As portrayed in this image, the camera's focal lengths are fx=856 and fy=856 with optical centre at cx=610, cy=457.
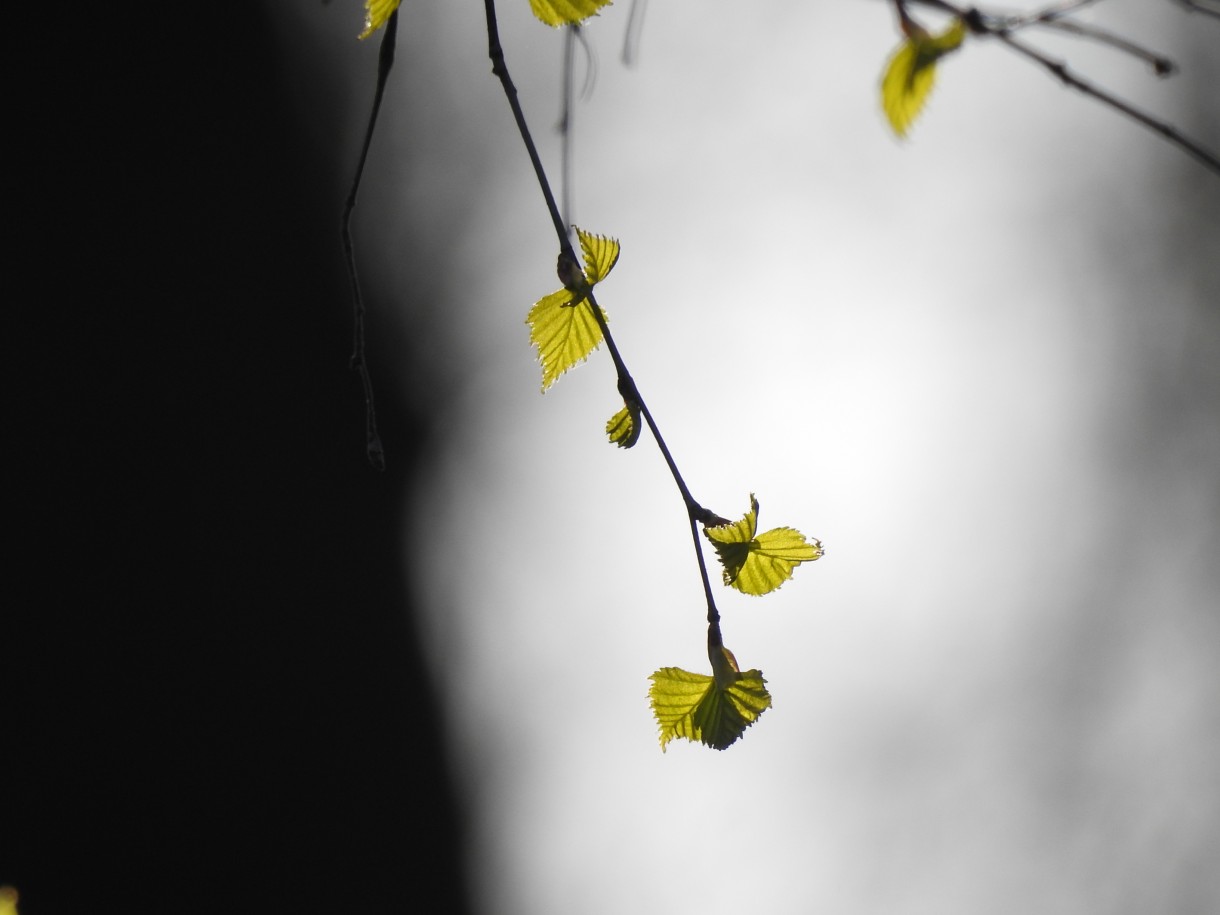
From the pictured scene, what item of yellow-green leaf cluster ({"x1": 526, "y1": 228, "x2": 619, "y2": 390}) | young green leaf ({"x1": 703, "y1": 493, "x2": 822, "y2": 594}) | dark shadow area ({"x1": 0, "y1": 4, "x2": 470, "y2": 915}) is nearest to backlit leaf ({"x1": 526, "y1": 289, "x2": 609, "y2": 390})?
yellow-green leaf cluster ({"x1": 526, "y1": 228, "x2": 619, "y2": 390})

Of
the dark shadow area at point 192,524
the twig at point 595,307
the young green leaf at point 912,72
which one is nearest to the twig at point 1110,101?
the young green leaf at point 912,72

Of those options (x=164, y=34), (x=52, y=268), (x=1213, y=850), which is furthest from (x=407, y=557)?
(x=1213, y=850)

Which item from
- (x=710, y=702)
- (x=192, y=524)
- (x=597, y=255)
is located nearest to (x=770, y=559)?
(x=710, y=702)

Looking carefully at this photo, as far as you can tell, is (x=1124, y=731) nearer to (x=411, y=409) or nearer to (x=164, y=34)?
(x=411, y=409)

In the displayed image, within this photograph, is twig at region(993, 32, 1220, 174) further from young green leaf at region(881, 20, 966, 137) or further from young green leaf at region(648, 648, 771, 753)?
young green leaf at region(648, 648, 771, 753)

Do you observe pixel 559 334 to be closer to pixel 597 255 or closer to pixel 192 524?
pixel 597 255
